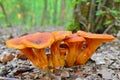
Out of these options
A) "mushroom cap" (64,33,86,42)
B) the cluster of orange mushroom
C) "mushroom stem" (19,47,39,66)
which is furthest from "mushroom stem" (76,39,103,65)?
"mushroom stem" (19,47,39,66)

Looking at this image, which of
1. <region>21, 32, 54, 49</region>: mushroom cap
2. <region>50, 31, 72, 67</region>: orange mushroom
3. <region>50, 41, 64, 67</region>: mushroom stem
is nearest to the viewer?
<region>21, 32, 54, 49</region>: mushroom cap

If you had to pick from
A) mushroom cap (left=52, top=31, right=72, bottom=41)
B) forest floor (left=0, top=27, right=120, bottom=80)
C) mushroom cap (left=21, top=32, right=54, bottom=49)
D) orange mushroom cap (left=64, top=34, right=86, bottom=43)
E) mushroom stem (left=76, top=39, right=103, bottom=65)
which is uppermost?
mushroom cap (left=52, top=31, right=72, bottom=41)

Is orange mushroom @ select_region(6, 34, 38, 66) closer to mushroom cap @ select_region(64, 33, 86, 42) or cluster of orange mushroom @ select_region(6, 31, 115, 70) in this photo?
cluster of orange mushroom @ select_region(6, 31, 115, 70)

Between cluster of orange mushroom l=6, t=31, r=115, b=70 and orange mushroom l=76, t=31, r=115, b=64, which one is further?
orange mushroom l=76, t=31, r=115, b=64

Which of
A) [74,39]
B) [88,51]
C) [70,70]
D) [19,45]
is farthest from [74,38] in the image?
[19,45]

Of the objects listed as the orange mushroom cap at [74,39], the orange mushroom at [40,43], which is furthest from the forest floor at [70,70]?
the orange mushroom cap at [74,39]

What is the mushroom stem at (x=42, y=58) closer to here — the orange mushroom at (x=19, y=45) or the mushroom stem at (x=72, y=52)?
the orange mushroom at (x=19, y=45)

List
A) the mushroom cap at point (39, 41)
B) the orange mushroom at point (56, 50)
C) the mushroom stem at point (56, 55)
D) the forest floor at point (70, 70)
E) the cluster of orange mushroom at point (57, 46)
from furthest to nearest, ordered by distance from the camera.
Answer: the forest floor at point (70, 70) → the mushroom stem at point (56, 55) → the orange mushroom at point (56, 50) → the cluster of orange mushroom at point (57, 46) → the mushroom cap at point (39, 41)

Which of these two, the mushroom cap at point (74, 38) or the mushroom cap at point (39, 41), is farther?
the mushroom cap at point (74, 38)
